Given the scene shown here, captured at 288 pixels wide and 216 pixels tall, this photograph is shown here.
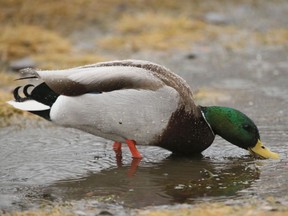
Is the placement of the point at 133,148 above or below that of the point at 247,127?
below

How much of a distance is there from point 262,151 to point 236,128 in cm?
26

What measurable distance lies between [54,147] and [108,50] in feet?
11.5

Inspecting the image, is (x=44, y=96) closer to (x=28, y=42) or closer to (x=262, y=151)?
(x=262, y=151)

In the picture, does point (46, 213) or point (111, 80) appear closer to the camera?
point (46, 213)

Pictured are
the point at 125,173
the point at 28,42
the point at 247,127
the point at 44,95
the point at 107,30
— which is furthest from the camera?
the point at 107,30

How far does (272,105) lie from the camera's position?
290 inches

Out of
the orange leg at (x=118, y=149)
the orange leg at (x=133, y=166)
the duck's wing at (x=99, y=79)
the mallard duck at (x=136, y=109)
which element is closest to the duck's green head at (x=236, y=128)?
the mallard duck at (x=136, y=109)

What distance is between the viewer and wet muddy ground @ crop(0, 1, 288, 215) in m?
4.77

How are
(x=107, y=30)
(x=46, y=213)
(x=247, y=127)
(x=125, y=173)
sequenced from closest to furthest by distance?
(x=46, y=213) → (x=125, y=173) → (x=247, y=127) → (x=107, y=30)

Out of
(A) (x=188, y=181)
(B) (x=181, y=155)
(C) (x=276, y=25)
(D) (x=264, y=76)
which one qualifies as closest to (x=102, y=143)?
(B) (x=181, y=155)

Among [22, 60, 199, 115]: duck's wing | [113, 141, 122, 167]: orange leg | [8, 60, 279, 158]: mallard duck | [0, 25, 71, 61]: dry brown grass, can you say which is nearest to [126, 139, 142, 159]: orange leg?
[8, 60, 279, 158]: mallard duck

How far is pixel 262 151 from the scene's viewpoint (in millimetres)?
5664

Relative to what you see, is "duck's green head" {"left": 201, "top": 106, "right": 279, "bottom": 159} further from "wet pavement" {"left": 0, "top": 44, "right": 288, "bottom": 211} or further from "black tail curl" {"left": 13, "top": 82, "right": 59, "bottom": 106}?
"black tail curl" {"left": 13, "top": 82, "right": 59, "bottom": 106}

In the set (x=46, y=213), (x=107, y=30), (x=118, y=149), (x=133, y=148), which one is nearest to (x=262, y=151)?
(x=133, y=148)
